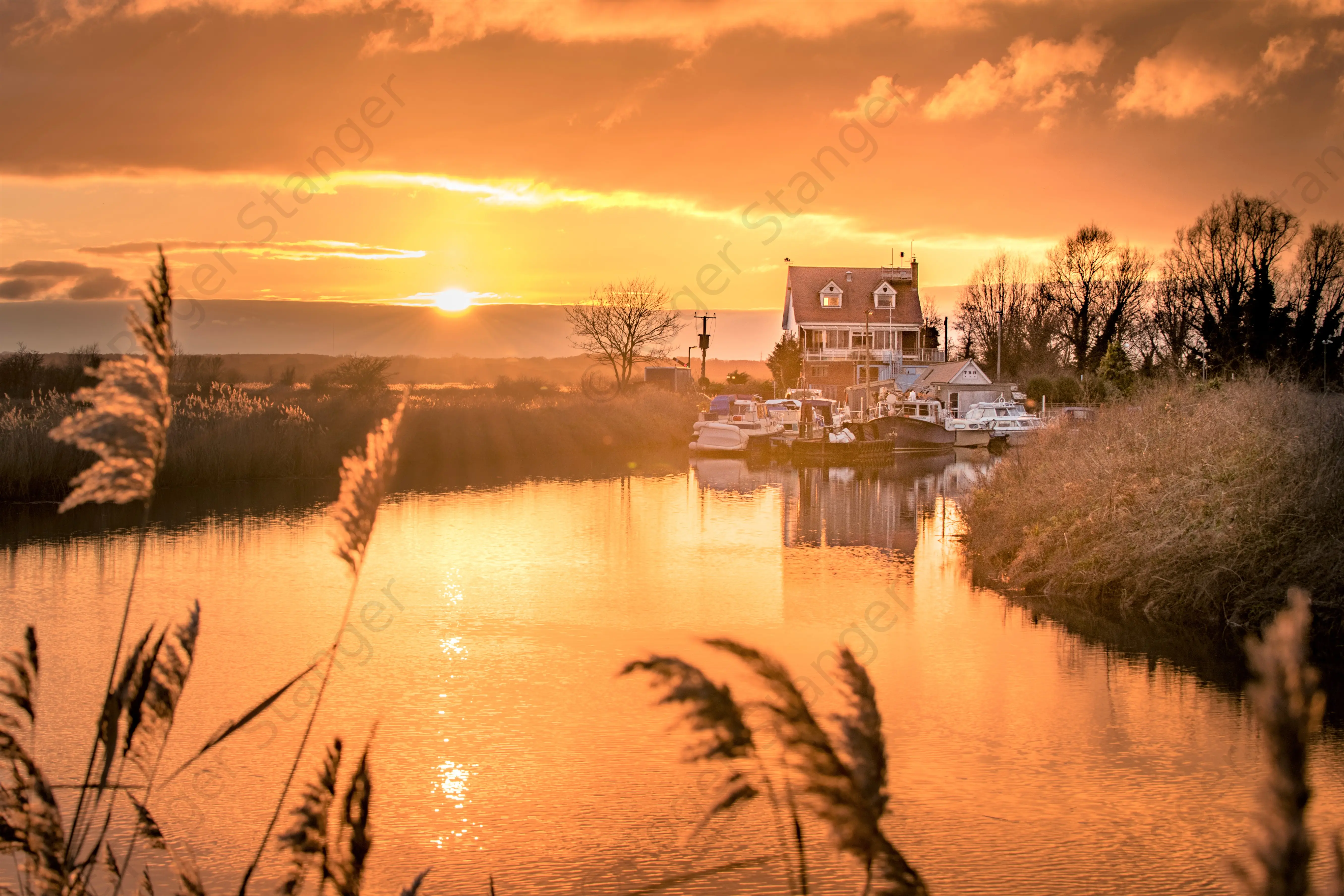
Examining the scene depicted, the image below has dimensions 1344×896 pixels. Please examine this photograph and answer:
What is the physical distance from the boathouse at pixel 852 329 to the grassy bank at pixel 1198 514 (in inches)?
2036

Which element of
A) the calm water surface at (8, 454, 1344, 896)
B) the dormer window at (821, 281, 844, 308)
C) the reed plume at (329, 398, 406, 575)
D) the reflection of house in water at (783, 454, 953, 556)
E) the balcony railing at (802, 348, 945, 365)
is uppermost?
the dormer window at (821, 281, 844, 308)

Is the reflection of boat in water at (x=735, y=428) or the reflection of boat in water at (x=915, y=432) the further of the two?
the reflection of boat in water at (x=915, y=432)

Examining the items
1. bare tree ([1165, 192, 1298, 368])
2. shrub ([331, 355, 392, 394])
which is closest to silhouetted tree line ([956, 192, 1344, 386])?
bare tree ([1165, 192, 1298, 368])

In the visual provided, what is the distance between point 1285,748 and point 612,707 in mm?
8841

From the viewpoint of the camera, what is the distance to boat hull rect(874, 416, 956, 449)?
4722cm

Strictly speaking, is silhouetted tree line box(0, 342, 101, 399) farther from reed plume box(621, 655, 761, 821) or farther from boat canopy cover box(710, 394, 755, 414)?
reed plume box(621, 655, 761, 821)

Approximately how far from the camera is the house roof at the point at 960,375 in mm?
57719

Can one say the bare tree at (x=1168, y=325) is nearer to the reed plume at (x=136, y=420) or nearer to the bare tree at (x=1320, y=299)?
the bare tree at (x=1320, y=299)


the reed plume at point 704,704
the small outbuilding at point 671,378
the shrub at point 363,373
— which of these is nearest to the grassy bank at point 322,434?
the shrub at point 363,373

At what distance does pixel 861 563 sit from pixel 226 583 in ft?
30.8

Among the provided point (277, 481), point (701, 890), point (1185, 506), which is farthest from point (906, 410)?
point (701, 890)

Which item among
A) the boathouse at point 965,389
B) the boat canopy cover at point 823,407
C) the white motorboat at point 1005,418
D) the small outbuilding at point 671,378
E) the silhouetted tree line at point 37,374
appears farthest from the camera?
the small outbuilding at point 671,378

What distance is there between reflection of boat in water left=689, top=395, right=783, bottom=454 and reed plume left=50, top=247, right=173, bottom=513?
39.2 meters

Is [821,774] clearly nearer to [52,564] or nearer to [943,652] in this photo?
[943,652]
